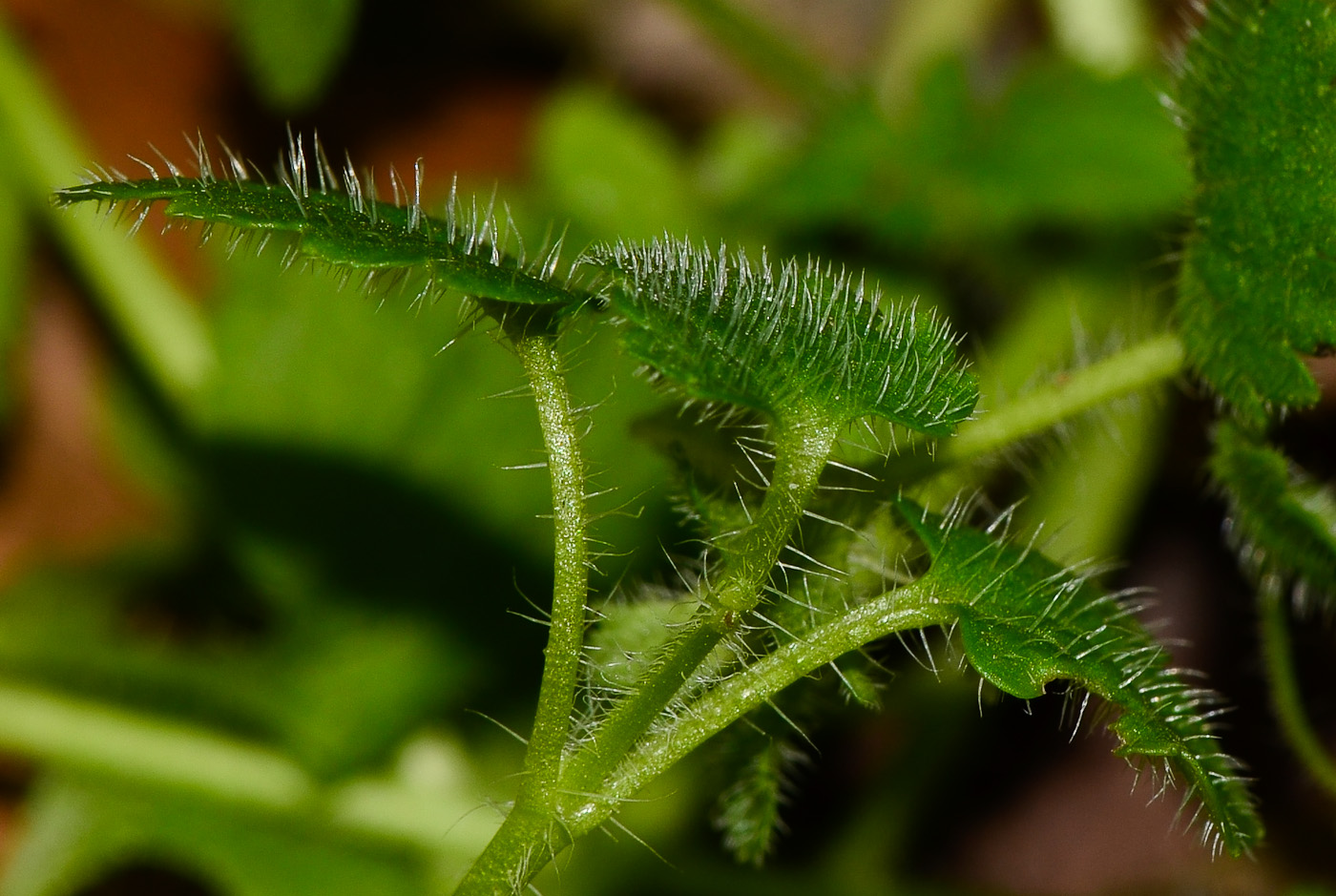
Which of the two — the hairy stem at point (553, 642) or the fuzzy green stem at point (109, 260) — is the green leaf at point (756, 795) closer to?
the hairy stem at point (553, 642)

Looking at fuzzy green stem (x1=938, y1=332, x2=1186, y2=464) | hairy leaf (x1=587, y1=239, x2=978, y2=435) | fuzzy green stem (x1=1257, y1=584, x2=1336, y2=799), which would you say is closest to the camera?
hairy leaf (x1=587, y1=239, x2=978, y2=435)

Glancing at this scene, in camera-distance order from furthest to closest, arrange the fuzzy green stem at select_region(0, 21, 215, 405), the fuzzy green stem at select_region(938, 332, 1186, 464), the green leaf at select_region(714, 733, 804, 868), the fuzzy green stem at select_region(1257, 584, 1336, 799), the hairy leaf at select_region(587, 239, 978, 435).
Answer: the fuzzy green stem at select_region(0, 21, 215, 405) → the fuzzy green stem at select_region(1257, 584, 1336, 799) → the fuzzy green stem at select_region(938, 332, 1186, 464) → the green leaf at select_region(714, 733, 804, 868) → the hairy leaf at select_region(587, 239, 978, 435)

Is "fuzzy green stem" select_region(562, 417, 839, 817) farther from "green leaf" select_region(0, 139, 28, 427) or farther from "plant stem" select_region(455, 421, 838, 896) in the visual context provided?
"green leaf" select_region(0, 139, 28, 427)

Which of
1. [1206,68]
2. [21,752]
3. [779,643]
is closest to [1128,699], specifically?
[779,643]

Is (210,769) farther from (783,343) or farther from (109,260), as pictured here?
(783,343)

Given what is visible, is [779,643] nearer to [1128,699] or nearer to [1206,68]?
[1128,699]

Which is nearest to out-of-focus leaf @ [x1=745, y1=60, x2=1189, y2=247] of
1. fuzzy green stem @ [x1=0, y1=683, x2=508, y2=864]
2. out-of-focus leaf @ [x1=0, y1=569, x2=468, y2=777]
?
out-of-focus leaf @ [x1=0, y1=569, x2=468, y2=777]

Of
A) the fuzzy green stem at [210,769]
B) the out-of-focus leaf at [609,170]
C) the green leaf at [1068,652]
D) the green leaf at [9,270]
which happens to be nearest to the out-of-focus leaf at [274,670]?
the fuzzy green stem at [210,769]
